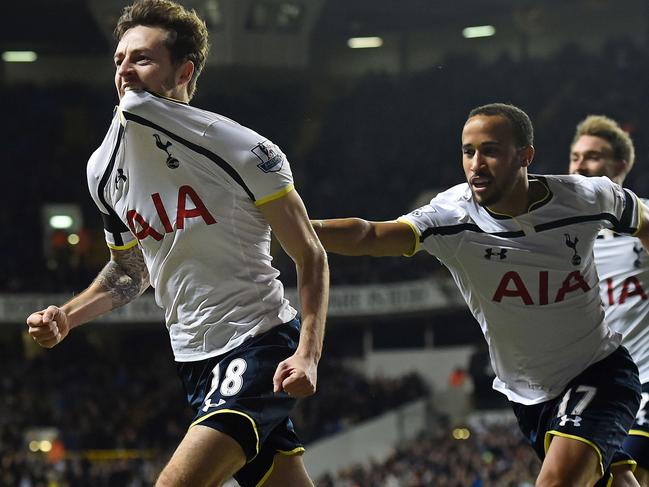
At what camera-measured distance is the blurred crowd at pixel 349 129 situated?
86.7 ft

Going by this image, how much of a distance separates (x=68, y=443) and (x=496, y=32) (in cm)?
1629

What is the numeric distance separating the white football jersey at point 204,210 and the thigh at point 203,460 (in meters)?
0.33

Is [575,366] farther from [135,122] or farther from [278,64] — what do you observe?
[278,64]

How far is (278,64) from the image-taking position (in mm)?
28547

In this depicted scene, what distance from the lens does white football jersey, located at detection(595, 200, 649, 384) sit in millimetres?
5082

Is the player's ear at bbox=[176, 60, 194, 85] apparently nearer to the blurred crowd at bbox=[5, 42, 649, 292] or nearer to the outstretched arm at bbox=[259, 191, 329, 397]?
the outstretched arm at bbox=[259, 191, 329, 397]

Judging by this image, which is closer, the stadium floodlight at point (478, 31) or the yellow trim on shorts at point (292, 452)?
the yellow trim on shorts at point (292, 452)

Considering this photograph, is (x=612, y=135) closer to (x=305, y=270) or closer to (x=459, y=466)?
(x=305, y=270)

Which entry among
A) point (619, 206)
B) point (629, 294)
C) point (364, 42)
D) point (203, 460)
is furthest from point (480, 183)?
point (364, 42)

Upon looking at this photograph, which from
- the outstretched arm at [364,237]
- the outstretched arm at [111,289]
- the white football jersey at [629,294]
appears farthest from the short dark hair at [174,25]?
the white football jersey at [629,294]

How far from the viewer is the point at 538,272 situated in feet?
13.6

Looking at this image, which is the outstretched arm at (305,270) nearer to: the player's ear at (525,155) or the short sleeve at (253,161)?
the short sleeve at (253,161)

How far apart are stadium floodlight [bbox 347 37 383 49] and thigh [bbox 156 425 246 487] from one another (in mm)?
27898

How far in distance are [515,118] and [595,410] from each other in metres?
1.15
